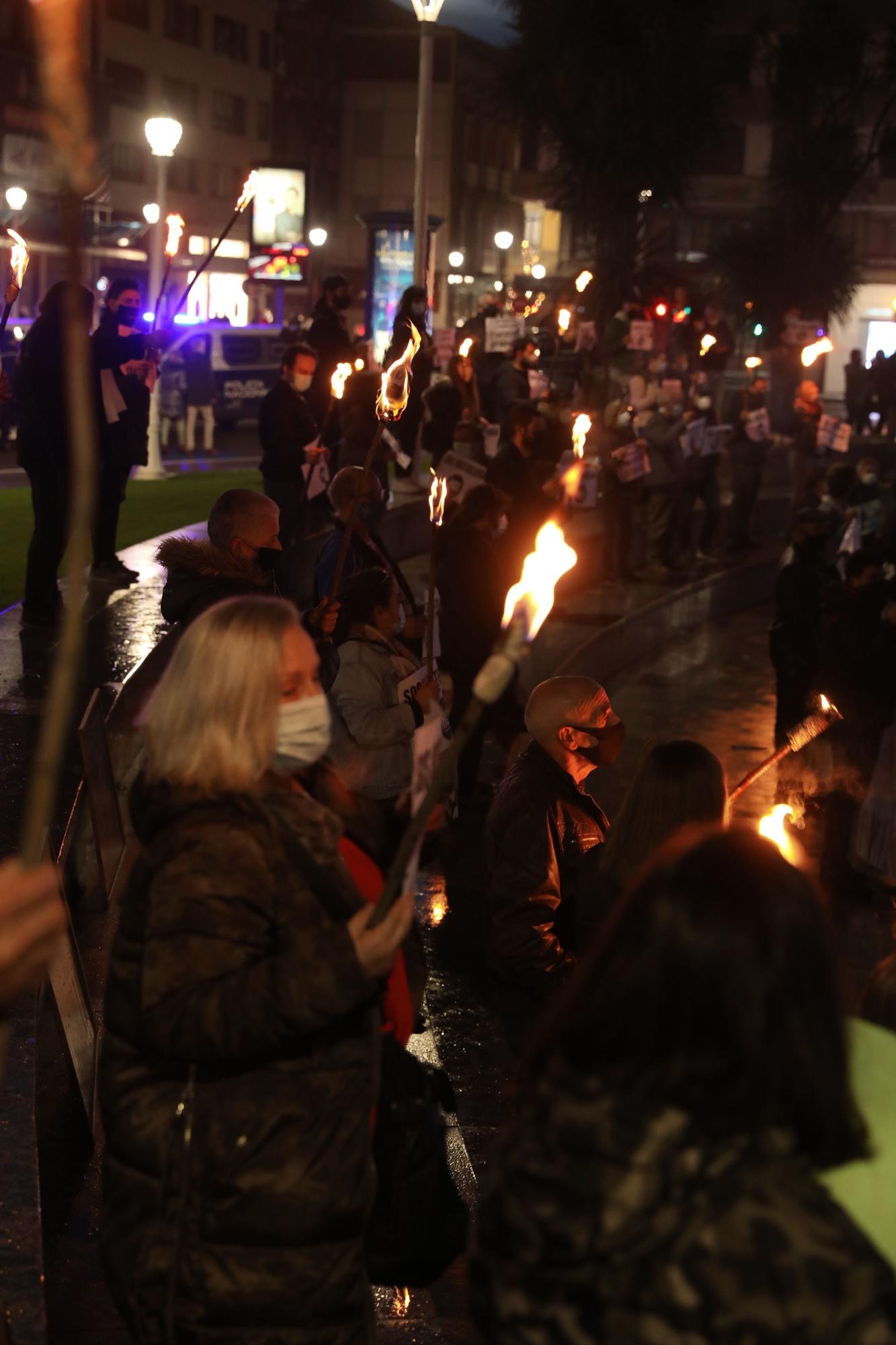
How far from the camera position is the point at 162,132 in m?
19.6

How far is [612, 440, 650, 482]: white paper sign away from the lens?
1623 cm

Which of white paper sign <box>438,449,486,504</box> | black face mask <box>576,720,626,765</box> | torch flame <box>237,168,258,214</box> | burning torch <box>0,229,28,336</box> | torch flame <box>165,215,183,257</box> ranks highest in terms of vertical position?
torch flame <box>237,168,258,214</box>

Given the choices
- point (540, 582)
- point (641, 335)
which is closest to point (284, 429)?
point (540, 582)

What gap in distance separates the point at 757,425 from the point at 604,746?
1563 centimetres

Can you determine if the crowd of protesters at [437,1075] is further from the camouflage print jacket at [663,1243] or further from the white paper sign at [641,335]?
the white paper sign at [641,335]

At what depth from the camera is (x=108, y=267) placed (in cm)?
4953

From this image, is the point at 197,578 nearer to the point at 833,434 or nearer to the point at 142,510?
the point at 142,510

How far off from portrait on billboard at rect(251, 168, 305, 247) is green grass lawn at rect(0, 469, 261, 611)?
2981cm

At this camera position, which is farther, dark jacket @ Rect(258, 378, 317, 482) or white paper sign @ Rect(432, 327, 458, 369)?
white paper sign @ Rect(432, 327, 458, 369)

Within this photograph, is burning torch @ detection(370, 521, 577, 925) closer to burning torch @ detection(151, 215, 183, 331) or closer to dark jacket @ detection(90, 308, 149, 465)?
burning torch @ detection(151, 215, 183, 331)

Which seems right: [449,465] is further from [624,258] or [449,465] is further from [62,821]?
[624,258]

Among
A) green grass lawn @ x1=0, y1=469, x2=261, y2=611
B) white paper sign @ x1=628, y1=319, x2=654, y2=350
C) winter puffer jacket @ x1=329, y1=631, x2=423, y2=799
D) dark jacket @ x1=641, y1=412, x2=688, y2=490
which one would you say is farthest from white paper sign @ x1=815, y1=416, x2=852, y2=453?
winter puffer jacket @ x1=329, y1=631, x2=423, y2=799

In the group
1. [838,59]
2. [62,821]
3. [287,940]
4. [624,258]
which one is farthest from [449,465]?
[838,59]

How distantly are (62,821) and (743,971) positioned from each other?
5240mm
